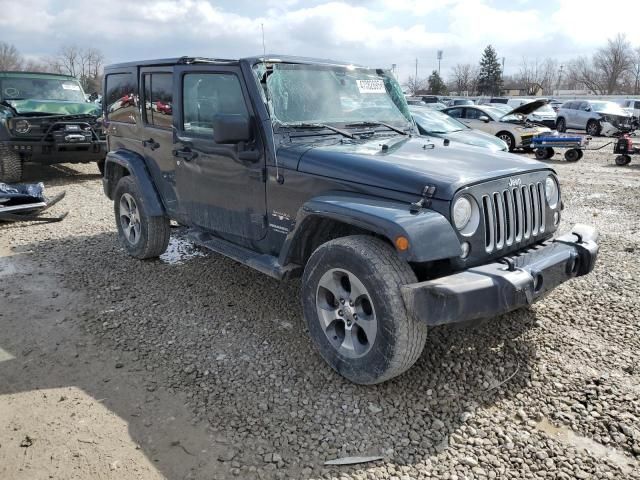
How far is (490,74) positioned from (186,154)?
72508 millimetres

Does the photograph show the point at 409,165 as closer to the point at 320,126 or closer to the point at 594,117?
the point at 320,126

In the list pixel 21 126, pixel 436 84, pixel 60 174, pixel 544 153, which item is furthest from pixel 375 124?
pixel 436 84

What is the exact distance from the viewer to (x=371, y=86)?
14.1 ft

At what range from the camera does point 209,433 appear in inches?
109

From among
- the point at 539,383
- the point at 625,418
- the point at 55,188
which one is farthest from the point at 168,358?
the point at 55,188

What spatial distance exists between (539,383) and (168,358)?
2.39 metres

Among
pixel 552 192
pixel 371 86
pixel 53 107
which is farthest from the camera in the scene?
Answer: pixel 53 107

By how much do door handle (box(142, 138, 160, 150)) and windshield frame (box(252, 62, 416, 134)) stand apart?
1.55m

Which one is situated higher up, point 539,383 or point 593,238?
point 593,238

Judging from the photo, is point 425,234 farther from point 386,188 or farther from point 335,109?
point 335,109

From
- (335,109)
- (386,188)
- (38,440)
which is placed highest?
(335,109)

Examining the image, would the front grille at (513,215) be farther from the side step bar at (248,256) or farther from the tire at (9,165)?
Answer: the tire at (9,165)

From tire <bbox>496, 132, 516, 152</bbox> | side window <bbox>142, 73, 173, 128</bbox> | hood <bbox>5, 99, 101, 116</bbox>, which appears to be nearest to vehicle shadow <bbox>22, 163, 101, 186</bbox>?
hood <bbox>5, 99, 101, 116</bbox>

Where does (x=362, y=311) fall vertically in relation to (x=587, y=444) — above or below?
above
